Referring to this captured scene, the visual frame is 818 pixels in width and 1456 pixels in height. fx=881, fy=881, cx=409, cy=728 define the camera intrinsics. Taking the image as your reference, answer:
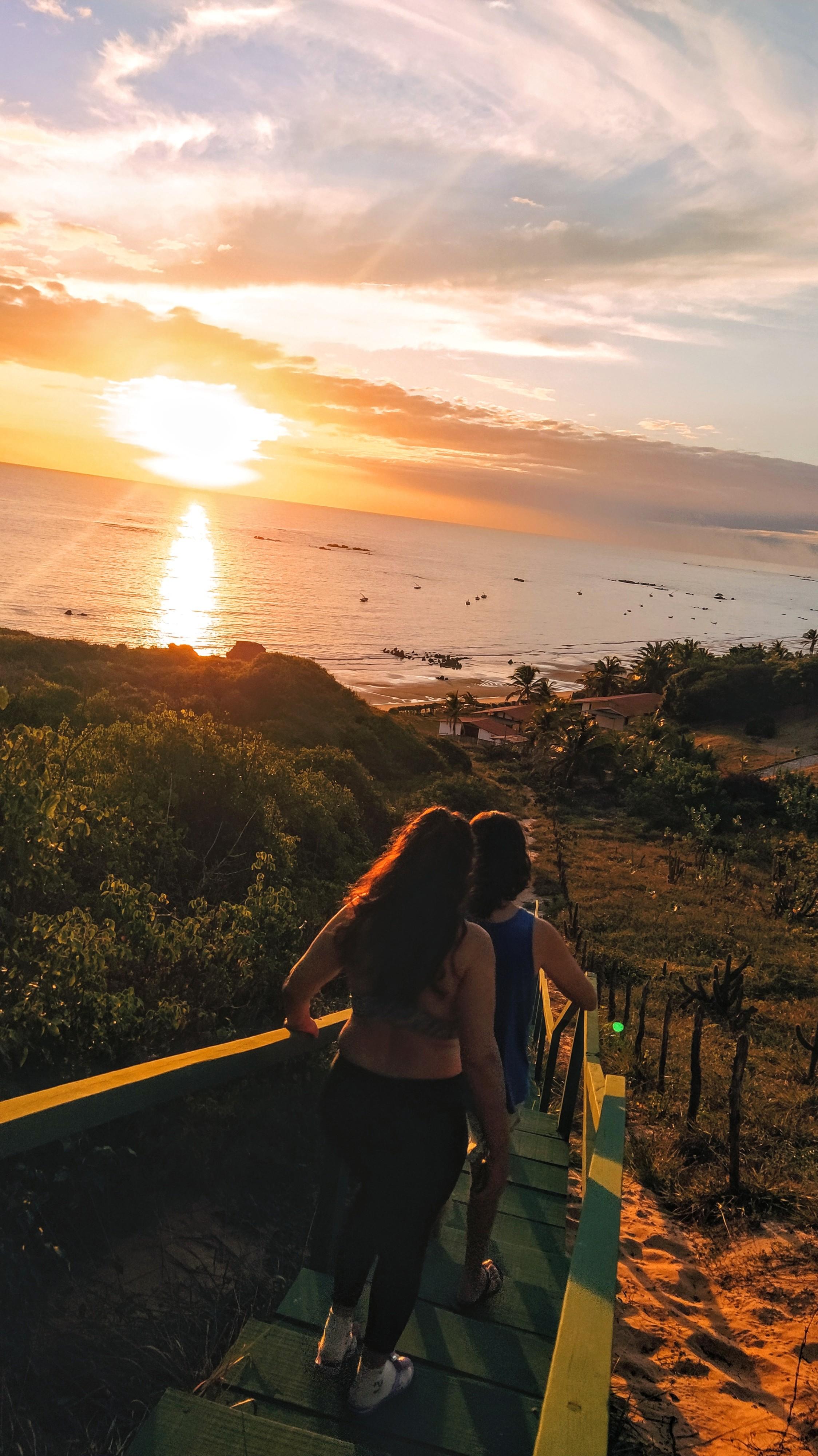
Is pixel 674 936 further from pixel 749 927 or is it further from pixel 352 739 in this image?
pixel 352 739

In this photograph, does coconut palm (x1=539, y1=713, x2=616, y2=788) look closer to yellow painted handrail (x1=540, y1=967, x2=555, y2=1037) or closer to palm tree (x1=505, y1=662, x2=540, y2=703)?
palm tree (x1=505, y1=662, x2=540, y2=703)

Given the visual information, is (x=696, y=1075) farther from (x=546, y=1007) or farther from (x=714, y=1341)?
(x=714, y=1341)

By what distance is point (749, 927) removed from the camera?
19.5 meters

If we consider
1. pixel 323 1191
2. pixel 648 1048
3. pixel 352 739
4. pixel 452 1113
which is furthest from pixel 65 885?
pixel 352 739

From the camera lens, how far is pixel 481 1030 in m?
2.48

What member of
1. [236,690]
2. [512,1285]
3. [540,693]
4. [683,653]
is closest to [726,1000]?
[512,1285]

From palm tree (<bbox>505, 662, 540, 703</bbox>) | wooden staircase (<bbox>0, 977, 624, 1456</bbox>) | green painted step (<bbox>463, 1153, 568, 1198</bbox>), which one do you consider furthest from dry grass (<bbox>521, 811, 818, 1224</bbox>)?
palm tree (<bbox>505, 662, 540, 703</bbox>)

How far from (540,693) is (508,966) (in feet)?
185

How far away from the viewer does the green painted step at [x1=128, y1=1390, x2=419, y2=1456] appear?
2.03 meters

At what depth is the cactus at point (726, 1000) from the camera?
1225cm

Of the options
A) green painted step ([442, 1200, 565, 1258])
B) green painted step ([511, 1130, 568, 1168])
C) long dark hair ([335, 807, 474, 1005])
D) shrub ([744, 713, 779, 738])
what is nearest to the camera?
long dark hair ([335, 807, 474, 1005])

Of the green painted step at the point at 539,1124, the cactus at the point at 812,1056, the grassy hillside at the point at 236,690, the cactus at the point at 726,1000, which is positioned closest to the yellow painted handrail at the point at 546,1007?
the green painted step at the point at 539,1124

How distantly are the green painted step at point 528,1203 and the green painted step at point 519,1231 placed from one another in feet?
0.07

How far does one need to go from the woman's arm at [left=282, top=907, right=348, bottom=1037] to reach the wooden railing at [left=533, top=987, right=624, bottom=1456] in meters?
0.95
